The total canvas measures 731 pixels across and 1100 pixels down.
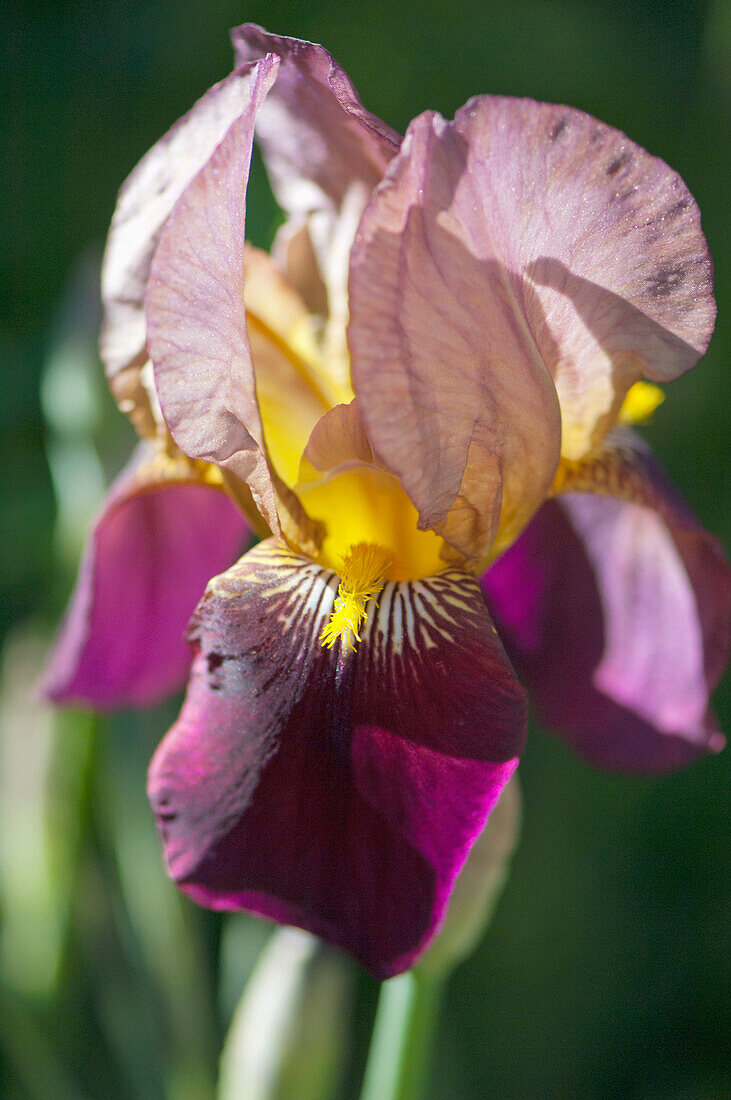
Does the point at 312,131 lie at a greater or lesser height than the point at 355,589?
greater

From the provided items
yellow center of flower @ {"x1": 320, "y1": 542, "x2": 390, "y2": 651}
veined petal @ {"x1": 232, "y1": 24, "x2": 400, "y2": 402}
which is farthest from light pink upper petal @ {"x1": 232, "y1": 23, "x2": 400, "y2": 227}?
yellow center of flower @ {"x1": 320, "y1": 542, "x2": 390, "y2": 651}

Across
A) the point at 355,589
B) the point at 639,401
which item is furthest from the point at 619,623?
the point at 355,589

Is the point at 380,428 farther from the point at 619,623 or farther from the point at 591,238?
the point at 619,623

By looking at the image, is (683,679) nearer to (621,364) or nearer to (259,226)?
(621,364)

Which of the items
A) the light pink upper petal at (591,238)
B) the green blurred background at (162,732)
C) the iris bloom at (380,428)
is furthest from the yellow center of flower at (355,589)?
the green blurred background at (162,732)

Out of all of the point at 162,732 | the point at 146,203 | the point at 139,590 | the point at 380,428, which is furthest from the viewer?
the point at 162,732

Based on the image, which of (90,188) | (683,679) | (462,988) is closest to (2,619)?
(90,188)
